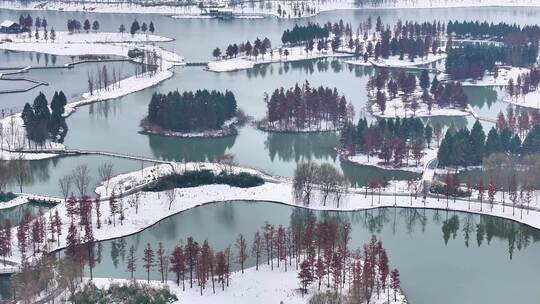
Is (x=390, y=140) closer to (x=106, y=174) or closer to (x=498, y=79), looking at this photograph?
(x=106, y=174)

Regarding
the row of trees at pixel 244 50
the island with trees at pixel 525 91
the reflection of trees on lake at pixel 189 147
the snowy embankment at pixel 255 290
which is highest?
the row of trees at pixel 244 50

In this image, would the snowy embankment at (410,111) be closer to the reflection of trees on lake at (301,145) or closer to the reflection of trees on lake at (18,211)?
the reflection of trees on lake at (301,145)

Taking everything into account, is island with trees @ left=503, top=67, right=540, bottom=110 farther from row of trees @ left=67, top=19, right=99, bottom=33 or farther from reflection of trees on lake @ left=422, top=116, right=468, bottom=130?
row of trees @ left=67, top=19, right=99, bottom=33

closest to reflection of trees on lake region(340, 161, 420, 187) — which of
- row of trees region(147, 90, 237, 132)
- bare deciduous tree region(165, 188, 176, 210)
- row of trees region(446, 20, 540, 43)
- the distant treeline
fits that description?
bare deciduous tree region(165, 188, 176, 210)

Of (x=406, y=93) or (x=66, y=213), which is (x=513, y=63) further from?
(x=66, y=213)

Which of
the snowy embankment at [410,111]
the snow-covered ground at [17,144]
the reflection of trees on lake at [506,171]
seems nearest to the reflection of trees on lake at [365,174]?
the reflection of trees on lake at [506,171]

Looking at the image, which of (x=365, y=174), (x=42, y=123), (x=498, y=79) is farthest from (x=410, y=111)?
(x=42, y=123)
